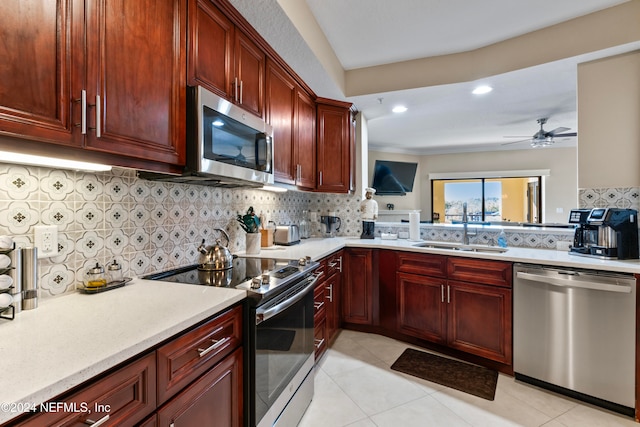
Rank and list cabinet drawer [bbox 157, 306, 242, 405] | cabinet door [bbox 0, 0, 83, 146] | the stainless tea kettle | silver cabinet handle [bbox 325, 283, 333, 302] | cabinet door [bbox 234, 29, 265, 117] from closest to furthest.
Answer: cabinet door [bbox 0, 0, 83, 146] → cabinet drawer [bbox 157, 306, 242, 405] → the stainless tea kettle → cabinet door [bbox 234, 29, 265, 117] → silver cabinet handle [bbox 325, 283, 333, 302]

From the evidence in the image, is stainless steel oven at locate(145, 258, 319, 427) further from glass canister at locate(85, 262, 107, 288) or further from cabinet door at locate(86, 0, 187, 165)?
cabinet door at locate(86, 0, 187, 165)

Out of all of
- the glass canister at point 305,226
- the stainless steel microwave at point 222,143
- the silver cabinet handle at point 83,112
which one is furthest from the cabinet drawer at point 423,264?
the silver cabinet handle at point 83,112

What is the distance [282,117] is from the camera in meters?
2.41

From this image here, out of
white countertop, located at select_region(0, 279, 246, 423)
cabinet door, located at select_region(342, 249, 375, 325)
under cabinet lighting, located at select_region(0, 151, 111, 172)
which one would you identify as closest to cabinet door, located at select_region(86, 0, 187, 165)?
under cabinet lighting, located at select_region(0, 151, 111, 172)

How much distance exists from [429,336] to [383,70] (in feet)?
8.46

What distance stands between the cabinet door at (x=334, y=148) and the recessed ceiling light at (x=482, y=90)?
129cm

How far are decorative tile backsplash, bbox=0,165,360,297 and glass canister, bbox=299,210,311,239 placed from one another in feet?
4.03

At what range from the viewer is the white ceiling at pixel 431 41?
2.04 metres

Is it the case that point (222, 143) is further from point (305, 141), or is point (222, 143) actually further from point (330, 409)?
point (330, 409)

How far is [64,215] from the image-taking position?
1190mm

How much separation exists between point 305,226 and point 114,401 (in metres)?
2.72

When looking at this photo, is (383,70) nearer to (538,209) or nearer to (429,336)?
(429,336)

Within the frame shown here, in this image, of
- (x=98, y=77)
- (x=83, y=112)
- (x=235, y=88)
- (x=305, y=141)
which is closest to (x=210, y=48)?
(x=235, y=88)

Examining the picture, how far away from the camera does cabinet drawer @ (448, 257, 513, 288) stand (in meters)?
2.24
